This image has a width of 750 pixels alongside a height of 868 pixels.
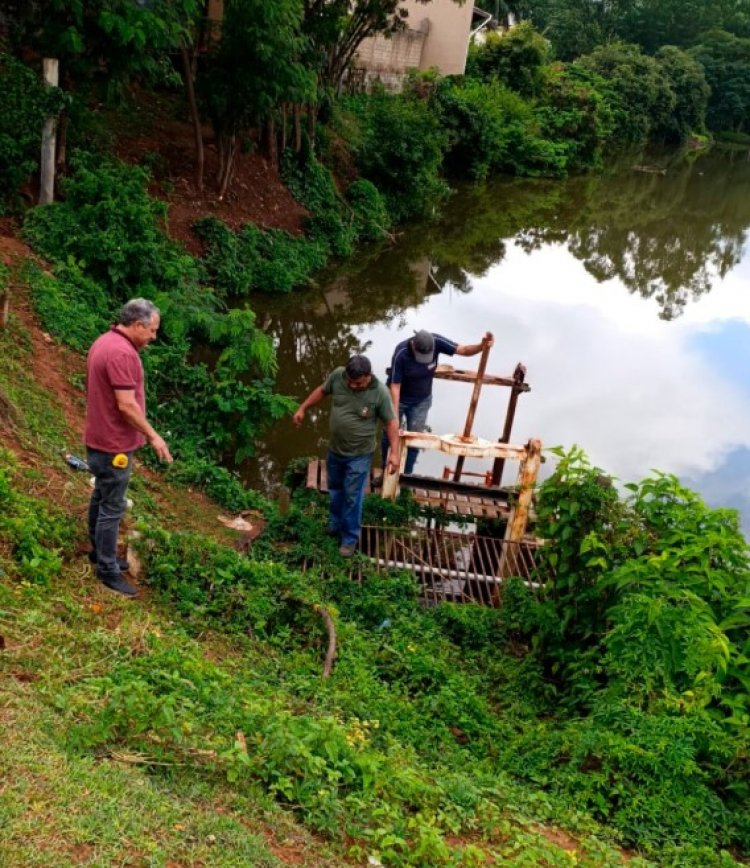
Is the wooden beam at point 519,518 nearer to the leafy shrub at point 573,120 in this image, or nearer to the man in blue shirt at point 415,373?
the man in blue shirt at point 415,373

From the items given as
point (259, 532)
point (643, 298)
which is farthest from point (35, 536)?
point (643, 298)

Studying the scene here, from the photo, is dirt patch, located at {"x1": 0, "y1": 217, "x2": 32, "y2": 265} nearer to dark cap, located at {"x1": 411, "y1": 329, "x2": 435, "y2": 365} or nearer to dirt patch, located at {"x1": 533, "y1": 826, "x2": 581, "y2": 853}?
dark cap, located at {"x1": 411, "y1": 329, "x2": 435, "y2": 365}

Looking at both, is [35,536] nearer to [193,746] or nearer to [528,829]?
[193,746]

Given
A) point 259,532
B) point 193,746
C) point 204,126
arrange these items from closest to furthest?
point 193,746, point 259,532, point 204,126

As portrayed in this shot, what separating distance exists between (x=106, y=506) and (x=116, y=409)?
2.06 feet

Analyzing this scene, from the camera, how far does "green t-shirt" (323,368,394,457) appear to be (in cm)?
657

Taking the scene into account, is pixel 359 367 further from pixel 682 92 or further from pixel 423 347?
pixel 682 92

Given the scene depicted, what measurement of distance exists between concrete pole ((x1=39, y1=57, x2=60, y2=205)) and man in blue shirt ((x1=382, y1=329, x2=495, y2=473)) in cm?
610

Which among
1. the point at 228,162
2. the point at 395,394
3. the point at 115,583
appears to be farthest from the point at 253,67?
the point at 115,583

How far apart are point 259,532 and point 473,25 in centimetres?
3610

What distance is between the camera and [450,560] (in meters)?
8.12

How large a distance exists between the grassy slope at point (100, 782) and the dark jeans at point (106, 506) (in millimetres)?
148

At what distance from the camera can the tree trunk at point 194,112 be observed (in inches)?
548

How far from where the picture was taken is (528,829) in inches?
155
